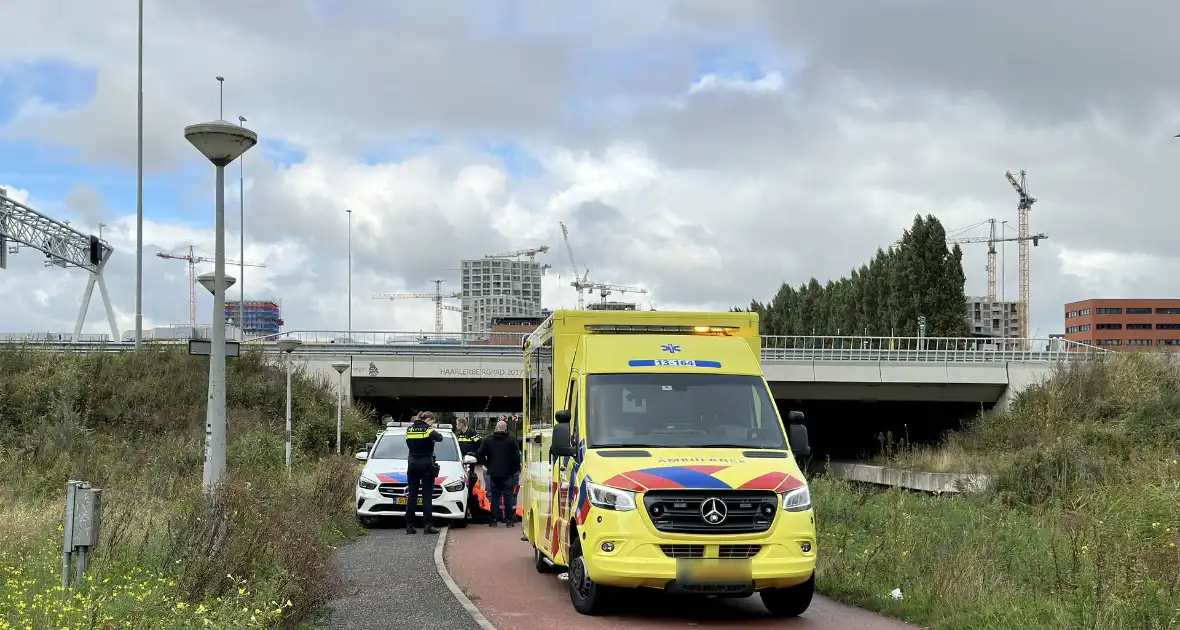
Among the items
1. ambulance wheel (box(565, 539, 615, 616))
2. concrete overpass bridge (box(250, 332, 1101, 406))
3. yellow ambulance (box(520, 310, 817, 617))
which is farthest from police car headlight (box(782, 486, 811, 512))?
concrete overpass bridge (box(250, 332, 1101, 406))

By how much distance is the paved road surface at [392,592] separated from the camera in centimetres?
936

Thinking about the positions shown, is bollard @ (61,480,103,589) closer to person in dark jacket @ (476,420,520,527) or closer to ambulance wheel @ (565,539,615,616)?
ambulance wheel @ (565,539,615,616)

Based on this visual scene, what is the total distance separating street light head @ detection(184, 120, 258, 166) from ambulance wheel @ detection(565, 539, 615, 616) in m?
6.00

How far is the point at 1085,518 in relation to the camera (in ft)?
53.4

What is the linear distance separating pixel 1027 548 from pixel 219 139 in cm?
1018

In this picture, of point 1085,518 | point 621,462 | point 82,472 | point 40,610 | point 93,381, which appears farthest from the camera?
point 93,381

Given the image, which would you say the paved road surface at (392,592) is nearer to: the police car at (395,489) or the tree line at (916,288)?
the police car at (395,489)

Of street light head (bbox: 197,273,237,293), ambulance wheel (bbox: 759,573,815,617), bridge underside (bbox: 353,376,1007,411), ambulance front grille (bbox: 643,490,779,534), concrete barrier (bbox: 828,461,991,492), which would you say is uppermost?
street light head (bbox: 197,273,237,293)

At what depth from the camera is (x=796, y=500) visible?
32.0ft

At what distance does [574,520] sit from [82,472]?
40.4 ft

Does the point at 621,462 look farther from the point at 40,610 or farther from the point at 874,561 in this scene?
the point at 40,610

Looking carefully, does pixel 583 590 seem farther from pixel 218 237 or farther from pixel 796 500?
pixel 218 237

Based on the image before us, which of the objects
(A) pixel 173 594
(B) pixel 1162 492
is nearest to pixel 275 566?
(A) pixel 173 594

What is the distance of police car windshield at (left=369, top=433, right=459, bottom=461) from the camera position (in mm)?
20344
